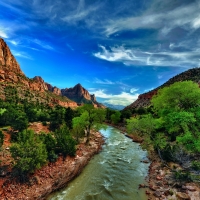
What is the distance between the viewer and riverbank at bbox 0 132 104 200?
19094 mm

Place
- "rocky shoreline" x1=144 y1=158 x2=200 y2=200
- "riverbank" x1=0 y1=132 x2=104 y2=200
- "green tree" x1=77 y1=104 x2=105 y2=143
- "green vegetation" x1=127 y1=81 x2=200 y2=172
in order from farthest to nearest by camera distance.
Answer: "green tree" x1=77 y1=104 x2=105 y2=143 < "green vegetation" x1=127 y1=81 x2=200 y2=172 < "rocky shoreline" x1=144 y1=158 x2=200 y2=200 < "riverbank" x1=0 y1=132 x2=104 y2=200

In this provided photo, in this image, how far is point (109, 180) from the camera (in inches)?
1001

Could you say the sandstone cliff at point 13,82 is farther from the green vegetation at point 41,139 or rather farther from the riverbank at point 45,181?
the riverbank at point 45,181

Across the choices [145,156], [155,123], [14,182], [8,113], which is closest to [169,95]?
[155,123]

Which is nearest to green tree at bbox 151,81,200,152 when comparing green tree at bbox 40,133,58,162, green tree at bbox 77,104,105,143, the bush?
the bush

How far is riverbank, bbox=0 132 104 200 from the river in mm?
1067

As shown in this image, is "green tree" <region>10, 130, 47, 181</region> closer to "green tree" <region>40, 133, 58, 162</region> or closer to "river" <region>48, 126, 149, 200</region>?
"green tree" <region>40, 133, 58, 162</region>

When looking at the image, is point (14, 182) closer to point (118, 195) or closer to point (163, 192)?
point (118, 195)

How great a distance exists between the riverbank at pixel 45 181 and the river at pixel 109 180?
107 centimetres

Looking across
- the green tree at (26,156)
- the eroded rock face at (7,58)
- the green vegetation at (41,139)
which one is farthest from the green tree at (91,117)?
the eroded rock face at (7,58)

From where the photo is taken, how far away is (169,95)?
2567 cm

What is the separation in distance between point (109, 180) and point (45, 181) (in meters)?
9.88

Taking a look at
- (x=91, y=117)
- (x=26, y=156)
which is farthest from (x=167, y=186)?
(x=91, y=117)

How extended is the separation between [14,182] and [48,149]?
870 cm
